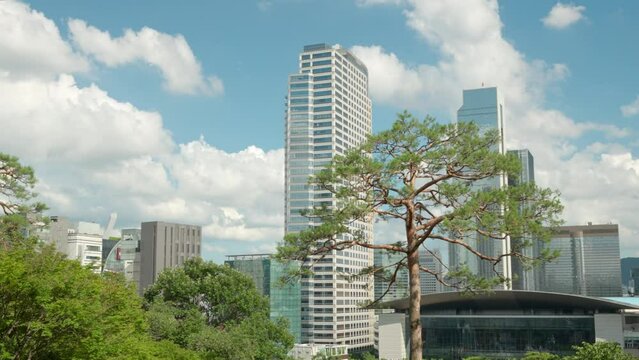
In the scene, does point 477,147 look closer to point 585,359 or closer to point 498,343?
point 585,359

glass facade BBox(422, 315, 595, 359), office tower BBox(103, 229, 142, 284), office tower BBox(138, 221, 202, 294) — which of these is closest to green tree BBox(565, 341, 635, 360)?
glass facade BBox(422, 315, 595, 359)

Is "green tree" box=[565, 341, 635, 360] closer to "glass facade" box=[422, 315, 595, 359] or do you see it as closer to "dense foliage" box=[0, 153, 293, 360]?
"dense foliage" box=[0, 153, 293, 360]

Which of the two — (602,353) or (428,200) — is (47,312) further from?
(602,353)

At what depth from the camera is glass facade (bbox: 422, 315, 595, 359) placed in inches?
2386

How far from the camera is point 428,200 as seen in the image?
20.3 metres

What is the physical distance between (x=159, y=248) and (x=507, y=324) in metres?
87.7

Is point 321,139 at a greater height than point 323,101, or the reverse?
point 323,101

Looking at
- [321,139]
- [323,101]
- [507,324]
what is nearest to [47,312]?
[507,324]

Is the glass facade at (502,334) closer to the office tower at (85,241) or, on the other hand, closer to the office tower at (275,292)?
the office tower at (275,292)

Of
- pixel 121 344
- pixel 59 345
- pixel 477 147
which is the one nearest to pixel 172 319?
pixel 121 344

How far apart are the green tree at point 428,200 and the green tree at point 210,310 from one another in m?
17.1

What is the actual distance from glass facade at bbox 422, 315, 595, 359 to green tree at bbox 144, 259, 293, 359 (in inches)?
1217

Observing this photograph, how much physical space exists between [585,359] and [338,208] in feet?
37.3

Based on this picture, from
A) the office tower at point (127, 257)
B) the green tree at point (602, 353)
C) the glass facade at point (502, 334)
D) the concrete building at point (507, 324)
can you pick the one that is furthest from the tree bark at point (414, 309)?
the office tower at point (127, 257)
